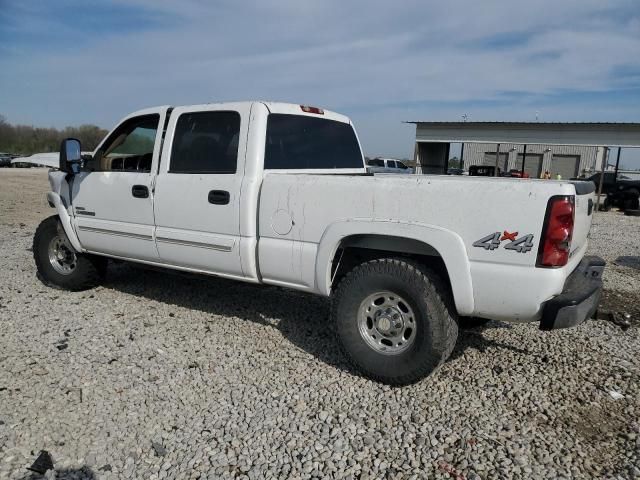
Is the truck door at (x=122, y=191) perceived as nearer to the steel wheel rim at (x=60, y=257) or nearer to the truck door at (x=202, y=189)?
the truck door at (x=202, y=189)

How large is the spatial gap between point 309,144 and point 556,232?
2437 millimetres

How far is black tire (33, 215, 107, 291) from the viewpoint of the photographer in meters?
5.48

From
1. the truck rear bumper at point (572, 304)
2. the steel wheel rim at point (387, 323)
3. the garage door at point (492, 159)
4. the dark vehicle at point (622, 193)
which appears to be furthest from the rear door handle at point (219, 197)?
the garage door at point (492, 159)

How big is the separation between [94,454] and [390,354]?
1947 mm

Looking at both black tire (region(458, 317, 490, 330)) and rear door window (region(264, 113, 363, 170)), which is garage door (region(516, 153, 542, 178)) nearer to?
rear door window (region(264, 113, 363, 170))

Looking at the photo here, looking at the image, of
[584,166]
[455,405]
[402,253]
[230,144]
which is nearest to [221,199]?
[230,144]

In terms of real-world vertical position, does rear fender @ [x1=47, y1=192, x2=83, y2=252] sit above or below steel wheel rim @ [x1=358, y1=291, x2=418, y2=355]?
above

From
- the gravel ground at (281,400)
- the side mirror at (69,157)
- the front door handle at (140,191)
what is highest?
the side mirror at (69,157)

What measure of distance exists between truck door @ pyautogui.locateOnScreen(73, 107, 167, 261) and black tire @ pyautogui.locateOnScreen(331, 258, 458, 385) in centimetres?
203

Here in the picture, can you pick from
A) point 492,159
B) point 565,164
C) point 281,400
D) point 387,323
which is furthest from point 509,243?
point 492,159

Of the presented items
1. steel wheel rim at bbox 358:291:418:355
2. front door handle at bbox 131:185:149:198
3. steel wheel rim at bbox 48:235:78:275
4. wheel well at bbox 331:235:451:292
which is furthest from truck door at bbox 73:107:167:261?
steel wheel rim at bbox 358:291:418:355

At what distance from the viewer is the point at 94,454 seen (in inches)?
107

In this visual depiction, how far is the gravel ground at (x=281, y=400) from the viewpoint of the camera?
8.86 feet

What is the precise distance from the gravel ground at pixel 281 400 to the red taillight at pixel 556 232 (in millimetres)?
1077
